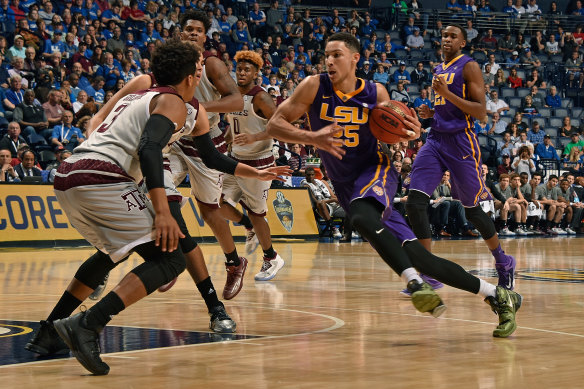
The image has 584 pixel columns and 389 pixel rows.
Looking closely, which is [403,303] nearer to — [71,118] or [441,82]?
[441,82]

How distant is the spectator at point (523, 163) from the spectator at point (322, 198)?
20.5 feet

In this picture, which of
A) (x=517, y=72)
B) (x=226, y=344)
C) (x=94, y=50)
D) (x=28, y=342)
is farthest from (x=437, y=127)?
(x=517, y=72)

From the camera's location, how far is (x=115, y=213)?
4.13 m

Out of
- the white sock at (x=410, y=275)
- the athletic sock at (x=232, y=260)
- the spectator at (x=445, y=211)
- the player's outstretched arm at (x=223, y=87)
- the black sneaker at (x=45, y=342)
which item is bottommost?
the spectator at (x=445, y=211)

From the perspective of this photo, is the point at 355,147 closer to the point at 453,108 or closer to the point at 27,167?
the point at 453,108

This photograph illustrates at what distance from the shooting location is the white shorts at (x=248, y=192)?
8.47 metres

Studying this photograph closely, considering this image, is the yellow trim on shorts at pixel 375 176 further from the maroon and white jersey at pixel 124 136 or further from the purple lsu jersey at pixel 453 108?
the purple lsu jersey at pixel 453 108

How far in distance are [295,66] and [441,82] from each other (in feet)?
50.0

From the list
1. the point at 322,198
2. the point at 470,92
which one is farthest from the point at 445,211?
the point at 470,92

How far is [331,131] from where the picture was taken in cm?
503

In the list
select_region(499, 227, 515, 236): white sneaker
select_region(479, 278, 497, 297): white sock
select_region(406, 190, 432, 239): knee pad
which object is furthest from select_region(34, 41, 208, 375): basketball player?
select_region(499, 227, 515, 236): white sneaker

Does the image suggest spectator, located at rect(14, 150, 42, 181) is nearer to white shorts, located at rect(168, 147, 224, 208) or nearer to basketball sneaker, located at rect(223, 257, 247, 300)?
white shorts, located at rect(168, 147, 224, 208)

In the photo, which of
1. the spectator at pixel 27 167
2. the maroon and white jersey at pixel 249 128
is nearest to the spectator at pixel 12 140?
the spectator at pixel 27 167

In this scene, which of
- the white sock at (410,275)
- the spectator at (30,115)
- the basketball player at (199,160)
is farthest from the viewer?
the spectator at (30,115)
